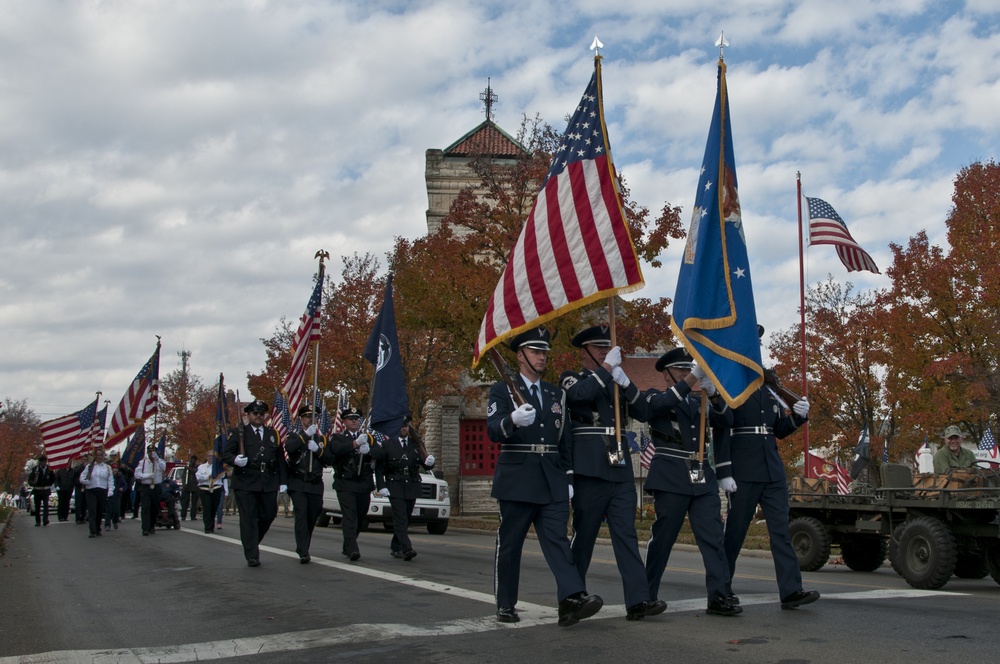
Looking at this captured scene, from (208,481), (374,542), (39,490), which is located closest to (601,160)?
(374,542)

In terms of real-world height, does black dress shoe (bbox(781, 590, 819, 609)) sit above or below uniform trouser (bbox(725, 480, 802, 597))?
below

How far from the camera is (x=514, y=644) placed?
609 cm

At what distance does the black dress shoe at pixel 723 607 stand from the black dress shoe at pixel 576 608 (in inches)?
38.1

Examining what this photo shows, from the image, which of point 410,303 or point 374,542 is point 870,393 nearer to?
point 410,303

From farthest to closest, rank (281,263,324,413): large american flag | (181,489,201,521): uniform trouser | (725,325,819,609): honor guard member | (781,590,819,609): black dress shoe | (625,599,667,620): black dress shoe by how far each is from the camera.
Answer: (181,489,201,521): uniform trouser < (281,263,324,413): large american flag < (725,325,819,609): honor guard member < (781,590,819,609): black dress shoe < (625,599,667,620): black dress shoe

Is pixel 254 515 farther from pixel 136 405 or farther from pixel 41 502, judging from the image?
pixel 41 502

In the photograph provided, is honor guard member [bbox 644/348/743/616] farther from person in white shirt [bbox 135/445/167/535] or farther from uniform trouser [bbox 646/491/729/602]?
person in white shirt [bbox 135/445/167/535]

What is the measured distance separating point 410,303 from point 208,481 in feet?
21.4

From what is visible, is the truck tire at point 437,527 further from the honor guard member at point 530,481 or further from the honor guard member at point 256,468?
the honor guard member at point 530,481

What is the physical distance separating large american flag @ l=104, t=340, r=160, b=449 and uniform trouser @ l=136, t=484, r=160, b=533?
1.24m

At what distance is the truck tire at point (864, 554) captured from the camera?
13.0 meters

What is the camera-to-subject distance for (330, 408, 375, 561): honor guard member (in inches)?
522

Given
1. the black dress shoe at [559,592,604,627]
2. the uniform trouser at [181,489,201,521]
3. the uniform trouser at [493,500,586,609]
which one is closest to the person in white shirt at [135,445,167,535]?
the uniform trouser at [181,489,201,521]

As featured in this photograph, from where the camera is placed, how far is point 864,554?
1306cm
